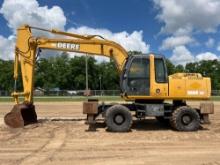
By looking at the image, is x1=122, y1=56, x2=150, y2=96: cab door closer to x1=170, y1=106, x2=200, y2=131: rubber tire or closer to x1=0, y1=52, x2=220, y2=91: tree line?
x1=170, y1=106, x2=200, y2=131: rubber tire

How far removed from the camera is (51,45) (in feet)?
62.4

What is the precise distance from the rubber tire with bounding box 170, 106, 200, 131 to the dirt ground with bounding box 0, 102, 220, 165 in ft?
1.29

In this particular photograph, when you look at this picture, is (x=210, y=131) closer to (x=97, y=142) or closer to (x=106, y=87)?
(x=97, y=142)

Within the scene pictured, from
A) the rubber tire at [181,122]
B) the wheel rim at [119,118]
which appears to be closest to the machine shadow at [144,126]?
the rubber tire at [181,122]

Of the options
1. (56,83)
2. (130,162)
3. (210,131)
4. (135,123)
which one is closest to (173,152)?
(130,162)

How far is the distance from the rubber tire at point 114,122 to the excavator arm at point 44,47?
2.60m

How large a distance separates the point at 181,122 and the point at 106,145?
464cm

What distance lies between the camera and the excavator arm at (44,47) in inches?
735

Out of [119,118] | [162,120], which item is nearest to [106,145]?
[119,118]

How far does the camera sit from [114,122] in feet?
54.9

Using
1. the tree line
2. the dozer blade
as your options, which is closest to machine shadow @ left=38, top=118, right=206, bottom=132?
the dozer blade

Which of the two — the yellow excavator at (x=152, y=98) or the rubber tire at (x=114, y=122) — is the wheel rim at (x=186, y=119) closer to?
the yellow excavator at (x=152, y=98)

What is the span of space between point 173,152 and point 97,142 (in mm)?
2911

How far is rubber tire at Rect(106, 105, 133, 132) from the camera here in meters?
Result: 16.6
